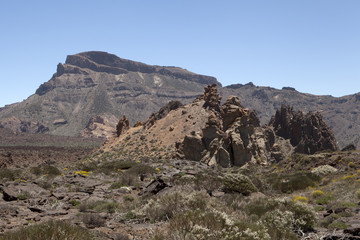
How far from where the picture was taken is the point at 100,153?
71.9 metres

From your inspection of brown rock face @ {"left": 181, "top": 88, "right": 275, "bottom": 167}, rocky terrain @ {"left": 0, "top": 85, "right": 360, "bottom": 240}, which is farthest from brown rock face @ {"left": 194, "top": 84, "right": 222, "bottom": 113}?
brown rock face @ {"left": 181, "top": 88, "right": 275, "bottom": 167}

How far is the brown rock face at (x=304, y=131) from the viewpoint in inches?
2805

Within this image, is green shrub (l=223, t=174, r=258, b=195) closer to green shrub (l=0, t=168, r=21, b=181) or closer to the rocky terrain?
the rocky terrain

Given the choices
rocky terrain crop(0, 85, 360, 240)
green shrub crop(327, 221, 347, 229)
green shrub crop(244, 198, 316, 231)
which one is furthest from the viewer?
green shrub crop(244, 198, 316, 231)

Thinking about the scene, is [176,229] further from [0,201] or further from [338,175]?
[338,175]

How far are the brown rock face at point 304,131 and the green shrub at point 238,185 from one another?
5611 cm

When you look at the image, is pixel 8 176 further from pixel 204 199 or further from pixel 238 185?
pixel 204 199

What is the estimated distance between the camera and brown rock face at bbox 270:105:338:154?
234ft

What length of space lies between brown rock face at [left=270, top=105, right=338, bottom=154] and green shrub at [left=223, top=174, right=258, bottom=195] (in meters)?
56.1

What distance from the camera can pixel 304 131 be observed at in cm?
7562

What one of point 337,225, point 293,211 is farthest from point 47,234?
point 337,225

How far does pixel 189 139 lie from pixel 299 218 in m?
38.6

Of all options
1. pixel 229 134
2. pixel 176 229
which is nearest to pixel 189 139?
pixel 229 134

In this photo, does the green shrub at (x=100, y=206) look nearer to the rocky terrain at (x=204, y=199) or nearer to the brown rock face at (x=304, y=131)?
the rocky terrain at (x=204, y=199)
